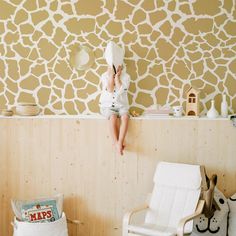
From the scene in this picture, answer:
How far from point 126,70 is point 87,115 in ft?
2.09

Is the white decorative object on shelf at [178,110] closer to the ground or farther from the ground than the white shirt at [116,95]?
closer to the ground

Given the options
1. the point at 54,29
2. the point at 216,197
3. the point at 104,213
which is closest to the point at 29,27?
the point at 54,29

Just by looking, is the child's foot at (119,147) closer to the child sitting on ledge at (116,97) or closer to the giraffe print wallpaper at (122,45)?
the child sitting on ledge at (116,97)

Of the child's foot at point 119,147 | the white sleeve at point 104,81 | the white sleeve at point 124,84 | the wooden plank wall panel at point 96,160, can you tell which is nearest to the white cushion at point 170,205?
the wooden plank wall panel at point 96,160

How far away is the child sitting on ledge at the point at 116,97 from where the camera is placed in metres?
4.37

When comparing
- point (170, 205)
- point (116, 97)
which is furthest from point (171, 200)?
point (116, 97)

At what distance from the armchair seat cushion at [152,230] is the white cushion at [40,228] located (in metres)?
0.76

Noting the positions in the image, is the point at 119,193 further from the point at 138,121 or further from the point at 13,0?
the point at 13,0

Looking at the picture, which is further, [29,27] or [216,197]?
[29,27]

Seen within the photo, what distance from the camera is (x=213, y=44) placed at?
449cm

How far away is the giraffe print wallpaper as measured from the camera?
4.49m

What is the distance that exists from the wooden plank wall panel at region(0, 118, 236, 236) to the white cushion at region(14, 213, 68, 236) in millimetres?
330

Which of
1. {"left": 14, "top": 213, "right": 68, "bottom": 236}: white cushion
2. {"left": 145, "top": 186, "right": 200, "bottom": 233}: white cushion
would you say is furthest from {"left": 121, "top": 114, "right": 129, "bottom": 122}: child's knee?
{"left": 14, "top": 213, "right": 68, "bottom": 236}: white cushion

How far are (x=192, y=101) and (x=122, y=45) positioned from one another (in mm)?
942
